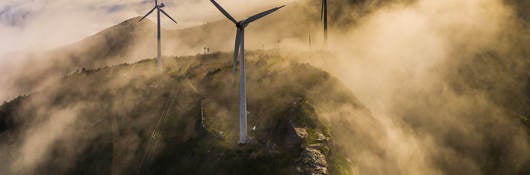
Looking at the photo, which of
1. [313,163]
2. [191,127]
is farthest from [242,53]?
[191,127]

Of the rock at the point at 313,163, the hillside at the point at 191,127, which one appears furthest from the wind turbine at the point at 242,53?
Answer: the rock at the point at 313,163

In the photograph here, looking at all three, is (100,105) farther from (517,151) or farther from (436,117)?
(517,151)

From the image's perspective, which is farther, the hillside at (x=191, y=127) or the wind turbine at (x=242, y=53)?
the hillside at (x=191, y=127)

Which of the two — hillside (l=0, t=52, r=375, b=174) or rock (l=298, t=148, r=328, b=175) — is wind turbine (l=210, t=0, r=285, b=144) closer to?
hillside (l=0, t=52, r=375, b=174)

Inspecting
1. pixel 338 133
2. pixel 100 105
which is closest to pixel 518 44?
pixel 338 133

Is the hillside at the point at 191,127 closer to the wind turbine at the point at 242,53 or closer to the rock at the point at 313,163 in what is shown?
the rock at the point at 313,163

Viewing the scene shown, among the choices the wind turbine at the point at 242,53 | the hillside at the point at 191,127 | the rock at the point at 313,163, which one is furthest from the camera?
the hillside at the point at 191,127

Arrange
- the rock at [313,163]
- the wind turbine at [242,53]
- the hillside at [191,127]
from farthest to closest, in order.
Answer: the hillside at [191,127] → the rock at [313,163] → the wind turbine at [242,53]

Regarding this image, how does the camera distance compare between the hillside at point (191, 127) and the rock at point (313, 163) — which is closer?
the rock at point (313, 163)

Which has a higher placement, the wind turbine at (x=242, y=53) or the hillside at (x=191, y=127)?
the wind turbine at (x=242, y=53)
